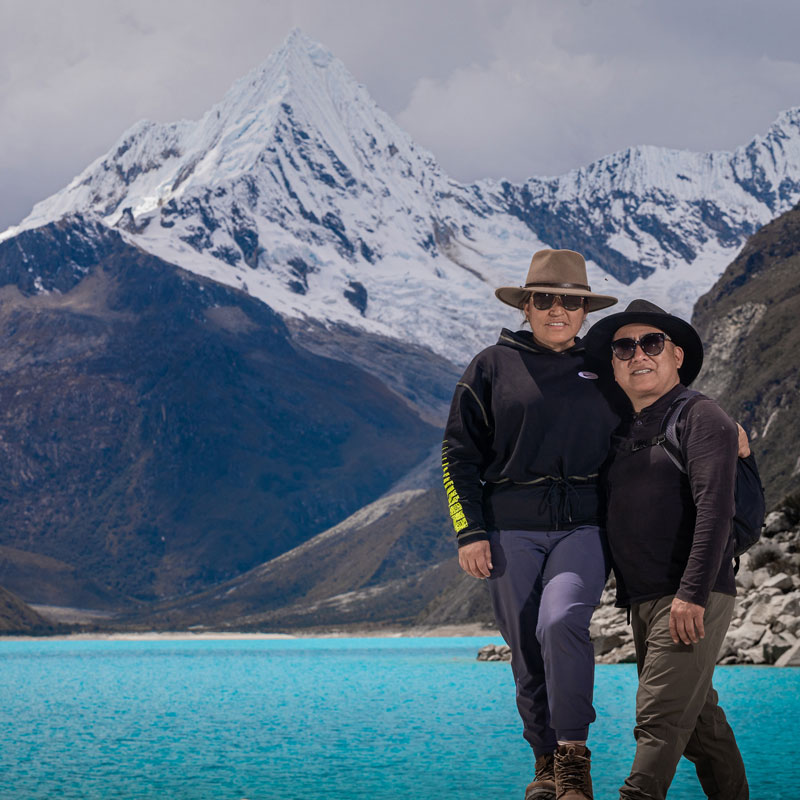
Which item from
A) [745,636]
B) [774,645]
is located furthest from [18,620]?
[774,645]

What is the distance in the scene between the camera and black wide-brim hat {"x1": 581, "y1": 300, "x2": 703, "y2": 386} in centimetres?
706

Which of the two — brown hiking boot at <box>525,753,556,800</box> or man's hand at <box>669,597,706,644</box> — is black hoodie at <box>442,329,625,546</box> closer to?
man's hand at <box>669,597,706,644</box>

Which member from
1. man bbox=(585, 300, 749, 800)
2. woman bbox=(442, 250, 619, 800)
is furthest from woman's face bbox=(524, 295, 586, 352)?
man bbox=(585, 300, 749, 800)

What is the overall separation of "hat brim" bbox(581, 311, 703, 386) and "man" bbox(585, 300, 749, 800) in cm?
1

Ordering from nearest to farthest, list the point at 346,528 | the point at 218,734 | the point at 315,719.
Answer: the point at 218,734 → the point at 315,719 → the point at 346,528

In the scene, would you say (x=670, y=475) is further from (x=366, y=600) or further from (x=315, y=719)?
(x=366, y=600)

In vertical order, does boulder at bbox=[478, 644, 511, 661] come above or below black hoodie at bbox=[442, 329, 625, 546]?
below

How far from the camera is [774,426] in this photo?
248 feet

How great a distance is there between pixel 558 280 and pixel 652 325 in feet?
2.28

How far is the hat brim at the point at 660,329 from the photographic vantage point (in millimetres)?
7059

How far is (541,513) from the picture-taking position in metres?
6.84

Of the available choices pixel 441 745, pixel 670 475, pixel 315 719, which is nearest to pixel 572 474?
pixel 670 475

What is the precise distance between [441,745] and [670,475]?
25.6 feet

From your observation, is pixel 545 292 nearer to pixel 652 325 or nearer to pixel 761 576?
pixel 652 325
